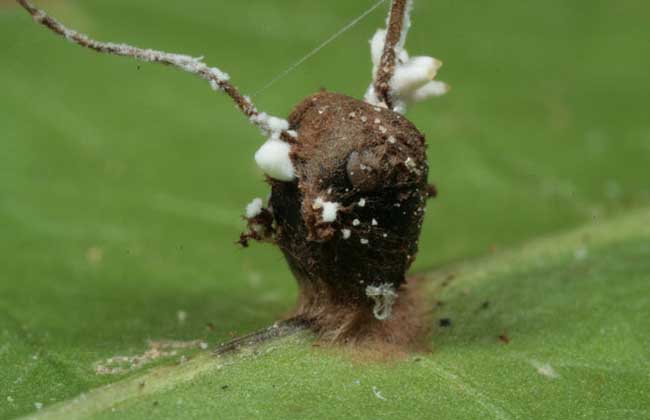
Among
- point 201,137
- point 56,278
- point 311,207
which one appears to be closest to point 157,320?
point 56,278

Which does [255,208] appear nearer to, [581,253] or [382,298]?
[382,298]

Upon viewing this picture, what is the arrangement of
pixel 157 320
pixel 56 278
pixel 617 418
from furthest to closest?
pixel 56 278, pixel 157 320, pixel 617 418

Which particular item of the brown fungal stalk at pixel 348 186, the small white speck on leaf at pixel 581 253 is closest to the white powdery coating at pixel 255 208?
the brown fungal stalk at pixel 348 186

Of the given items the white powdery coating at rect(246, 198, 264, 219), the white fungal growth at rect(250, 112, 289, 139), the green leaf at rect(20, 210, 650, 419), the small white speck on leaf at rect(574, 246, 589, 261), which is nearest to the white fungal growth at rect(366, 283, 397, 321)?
the green leaf at rect(20, 210, 650, 419)

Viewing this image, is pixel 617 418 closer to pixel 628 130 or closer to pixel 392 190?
pixel 392 190

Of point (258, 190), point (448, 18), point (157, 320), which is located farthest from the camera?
point (448, 18)

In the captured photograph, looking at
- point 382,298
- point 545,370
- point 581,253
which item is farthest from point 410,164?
point 581,253
